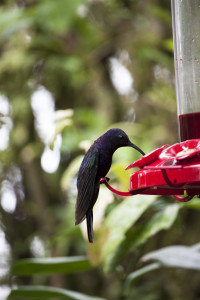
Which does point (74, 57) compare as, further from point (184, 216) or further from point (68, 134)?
point (184, 216)

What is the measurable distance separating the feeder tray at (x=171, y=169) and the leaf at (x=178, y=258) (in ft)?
2.02

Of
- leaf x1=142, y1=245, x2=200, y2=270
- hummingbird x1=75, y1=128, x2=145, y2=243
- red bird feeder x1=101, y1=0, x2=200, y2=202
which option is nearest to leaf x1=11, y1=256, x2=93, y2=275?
leaf x1=142, y1=245, x2=200, y2=270

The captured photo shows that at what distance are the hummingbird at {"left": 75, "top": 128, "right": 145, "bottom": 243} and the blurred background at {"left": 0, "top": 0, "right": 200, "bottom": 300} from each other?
171cm

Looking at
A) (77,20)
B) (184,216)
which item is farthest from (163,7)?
(184,216)

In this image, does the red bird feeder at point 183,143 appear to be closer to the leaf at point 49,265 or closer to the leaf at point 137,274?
the leaf at point 137,274

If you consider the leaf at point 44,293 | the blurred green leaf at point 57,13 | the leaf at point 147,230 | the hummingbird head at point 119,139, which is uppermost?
the blurred green leaf at point 57,13

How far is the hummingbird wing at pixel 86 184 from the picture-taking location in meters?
→ 1.94

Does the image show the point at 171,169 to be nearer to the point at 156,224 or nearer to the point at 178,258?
the point at 156,224

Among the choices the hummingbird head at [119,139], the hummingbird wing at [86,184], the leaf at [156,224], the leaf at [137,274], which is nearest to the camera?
the hummingbird wing at [86,184]

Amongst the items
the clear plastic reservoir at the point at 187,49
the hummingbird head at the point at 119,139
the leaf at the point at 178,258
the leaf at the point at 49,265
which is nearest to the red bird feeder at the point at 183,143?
the clear plastic reservoir at the point at 187,49

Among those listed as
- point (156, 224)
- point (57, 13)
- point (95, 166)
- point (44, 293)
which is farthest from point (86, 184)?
point (57, 13)

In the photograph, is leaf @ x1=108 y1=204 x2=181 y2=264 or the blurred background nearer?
leaf @ x1=108 y1=204 x2=181 y2=264

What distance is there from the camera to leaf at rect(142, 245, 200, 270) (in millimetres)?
2439

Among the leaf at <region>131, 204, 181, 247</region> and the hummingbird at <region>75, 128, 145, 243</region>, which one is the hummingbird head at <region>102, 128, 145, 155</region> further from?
the leaf at <region>131, 204, 181, 247</region>
